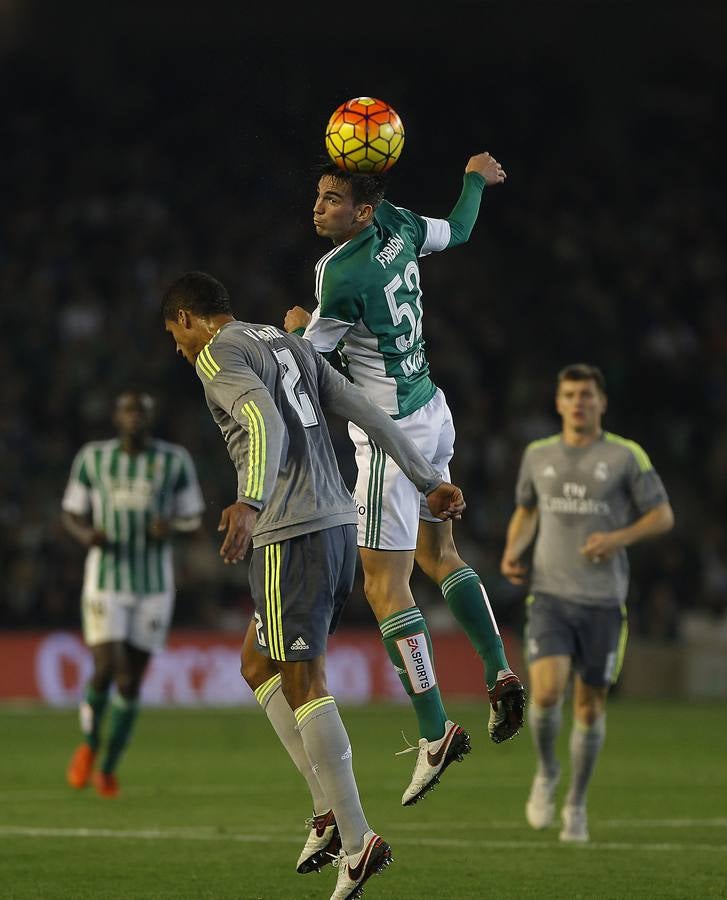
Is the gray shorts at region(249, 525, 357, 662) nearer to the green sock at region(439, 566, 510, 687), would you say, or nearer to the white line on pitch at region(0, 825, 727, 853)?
the green sock at region(439, 566, 510, 687)

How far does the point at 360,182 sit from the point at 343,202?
0.38 feet

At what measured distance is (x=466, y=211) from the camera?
7.81m

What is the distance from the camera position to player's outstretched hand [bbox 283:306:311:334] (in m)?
7.30

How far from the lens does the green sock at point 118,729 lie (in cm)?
1165

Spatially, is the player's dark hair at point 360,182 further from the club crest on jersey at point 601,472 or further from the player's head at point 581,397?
the club crest on jersey at point 601,472

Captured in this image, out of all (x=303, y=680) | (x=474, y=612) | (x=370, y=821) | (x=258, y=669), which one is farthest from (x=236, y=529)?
(x=370, y=821)

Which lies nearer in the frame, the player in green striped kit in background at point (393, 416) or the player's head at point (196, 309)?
the player's head at point (196, 309)

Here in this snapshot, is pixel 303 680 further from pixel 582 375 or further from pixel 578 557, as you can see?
pixel 582 375

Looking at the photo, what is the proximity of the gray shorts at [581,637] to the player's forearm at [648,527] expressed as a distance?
489mm

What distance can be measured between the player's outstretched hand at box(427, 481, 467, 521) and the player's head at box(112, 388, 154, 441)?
20.1 ft

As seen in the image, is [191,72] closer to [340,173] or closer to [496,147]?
[496,147]

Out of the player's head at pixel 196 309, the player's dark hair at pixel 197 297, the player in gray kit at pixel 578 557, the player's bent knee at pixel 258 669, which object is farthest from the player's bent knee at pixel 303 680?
the player in gray kit at pixel 578 557

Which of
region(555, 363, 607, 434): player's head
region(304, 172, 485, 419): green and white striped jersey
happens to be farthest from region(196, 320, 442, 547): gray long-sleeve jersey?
region(555, 363, 607, 434): player's head

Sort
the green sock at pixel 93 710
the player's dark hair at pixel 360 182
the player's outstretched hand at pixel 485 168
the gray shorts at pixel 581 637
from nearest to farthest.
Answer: the player's dark hair at pixel 360 182 < the player's outstretched hand at pixel 485 168 < the gray shorts at pixel 581 637 < the green sock at pixel 93 710
